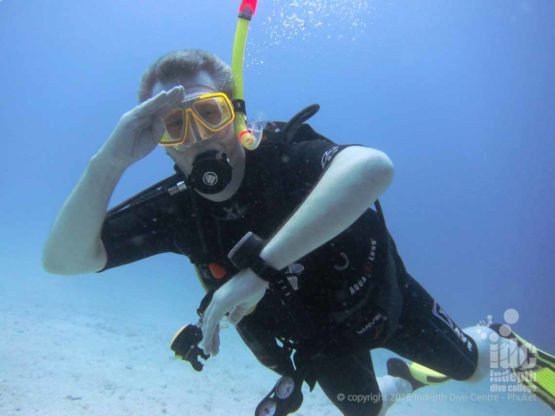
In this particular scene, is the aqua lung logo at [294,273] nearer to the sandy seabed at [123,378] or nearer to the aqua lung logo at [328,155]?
the aqua lung logo at [328,155]

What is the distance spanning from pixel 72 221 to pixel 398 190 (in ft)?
218

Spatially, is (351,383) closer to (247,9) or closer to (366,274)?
(366,274)

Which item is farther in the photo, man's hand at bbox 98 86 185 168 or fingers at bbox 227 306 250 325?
man's hand at bbox 98 86 185 168

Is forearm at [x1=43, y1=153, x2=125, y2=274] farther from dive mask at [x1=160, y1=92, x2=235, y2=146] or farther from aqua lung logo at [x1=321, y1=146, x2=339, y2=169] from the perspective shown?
aqua lung logo at [x1=321, y1=146, x2=339, y2=169]

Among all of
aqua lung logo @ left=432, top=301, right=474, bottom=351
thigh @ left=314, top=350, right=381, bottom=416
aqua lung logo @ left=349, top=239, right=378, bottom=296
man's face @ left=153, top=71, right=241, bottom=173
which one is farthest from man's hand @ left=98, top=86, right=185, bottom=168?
aqua lung logo @ left=432, top=301, right=474, bottom=351

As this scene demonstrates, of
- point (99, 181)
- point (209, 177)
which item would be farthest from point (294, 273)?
point (99, 181)

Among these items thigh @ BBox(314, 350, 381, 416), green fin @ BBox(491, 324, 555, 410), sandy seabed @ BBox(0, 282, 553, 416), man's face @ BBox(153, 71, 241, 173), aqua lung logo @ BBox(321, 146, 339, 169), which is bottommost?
sandy seabed @ BBox(0, 282, 553, 416)

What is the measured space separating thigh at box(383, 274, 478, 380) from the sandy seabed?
3.91 m

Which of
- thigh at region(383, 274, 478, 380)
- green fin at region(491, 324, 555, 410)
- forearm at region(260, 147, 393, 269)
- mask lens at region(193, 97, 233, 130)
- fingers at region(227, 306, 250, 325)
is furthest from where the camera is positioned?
green fin at region(491, 324, 555, 410)

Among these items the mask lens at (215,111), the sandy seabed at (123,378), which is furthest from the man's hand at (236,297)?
the sandy seabed at (123,378)

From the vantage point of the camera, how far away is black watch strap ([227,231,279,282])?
5.81 feet

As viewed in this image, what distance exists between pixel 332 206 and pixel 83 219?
1.25 m

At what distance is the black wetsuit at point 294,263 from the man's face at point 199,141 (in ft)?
0.56

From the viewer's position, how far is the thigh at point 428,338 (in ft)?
10.4
